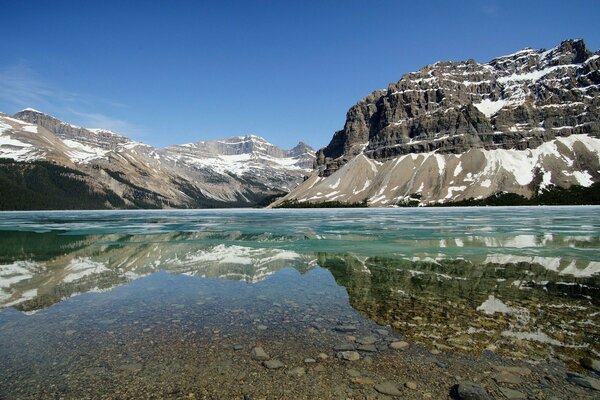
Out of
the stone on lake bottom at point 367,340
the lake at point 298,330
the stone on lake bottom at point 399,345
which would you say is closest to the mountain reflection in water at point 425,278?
the lake at point 298,330

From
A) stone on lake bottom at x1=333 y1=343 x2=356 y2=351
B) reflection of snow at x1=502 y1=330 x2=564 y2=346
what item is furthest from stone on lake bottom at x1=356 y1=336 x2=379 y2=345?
reflection of snow at x1=502 y1=330 x2=564 y2=346

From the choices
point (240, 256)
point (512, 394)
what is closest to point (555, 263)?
point (512, 394)

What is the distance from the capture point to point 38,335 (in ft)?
52.0

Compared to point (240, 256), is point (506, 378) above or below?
above

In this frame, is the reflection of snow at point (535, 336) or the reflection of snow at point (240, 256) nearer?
the reflection of snow at point (535, 336)

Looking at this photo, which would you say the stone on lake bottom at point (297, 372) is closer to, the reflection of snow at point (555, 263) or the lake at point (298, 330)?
the lake at point (298, 330)

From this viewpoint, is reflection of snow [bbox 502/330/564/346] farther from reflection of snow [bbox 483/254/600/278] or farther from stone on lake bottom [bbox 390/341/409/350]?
reflection of snow [bbox 483/254/600/278]

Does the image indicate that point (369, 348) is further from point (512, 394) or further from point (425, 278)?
point (425, 278)

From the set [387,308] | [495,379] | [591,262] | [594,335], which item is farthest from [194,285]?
[591,262]

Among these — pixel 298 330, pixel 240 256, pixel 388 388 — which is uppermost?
pixel 298 330

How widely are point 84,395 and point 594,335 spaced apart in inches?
721

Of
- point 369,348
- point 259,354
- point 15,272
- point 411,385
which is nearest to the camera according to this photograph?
point 411,385

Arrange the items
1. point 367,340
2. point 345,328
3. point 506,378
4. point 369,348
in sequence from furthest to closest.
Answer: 1. point 345,328
2. point 367,340
3. point 369,348
4. point 506,378

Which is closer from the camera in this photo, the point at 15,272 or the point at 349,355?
the point at 349,355
